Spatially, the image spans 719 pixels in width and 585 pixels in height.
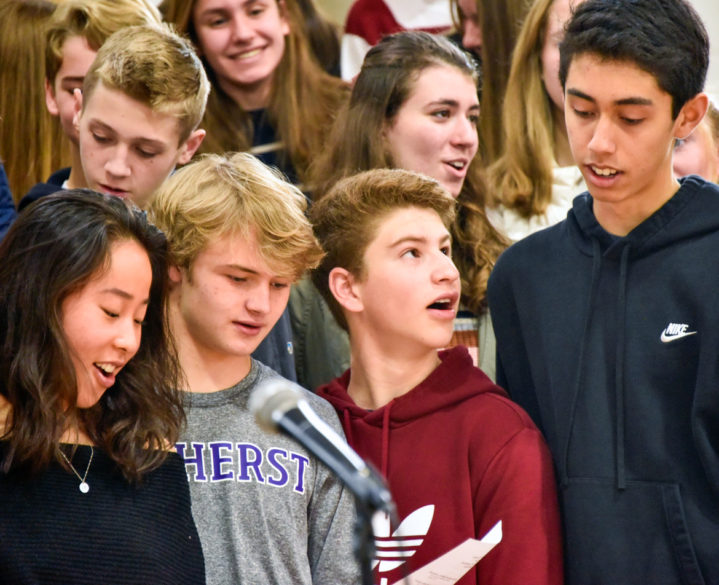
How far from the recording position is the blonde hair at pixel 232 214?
2760mm

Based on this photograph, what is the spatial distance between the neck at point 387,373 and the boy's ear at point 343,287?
130 millimetres

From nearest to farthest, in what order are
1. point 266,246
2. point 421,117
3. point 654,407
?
1. point 654,407
2. point 266,246
3. point 421,117

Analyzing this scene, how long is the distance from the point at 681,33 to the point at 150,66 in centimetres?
141

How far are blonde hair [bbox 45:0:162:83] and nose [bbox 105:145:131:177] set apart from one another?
0.58 meters

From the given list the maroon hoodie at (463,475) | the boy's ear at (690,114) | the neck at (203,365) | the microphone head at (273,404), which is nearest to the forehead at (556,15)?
the boy's ear at (690,114)

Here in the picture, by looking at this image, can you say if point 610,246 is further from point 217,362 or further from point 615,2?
point 217,362

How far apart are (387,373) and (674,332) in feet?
2.54

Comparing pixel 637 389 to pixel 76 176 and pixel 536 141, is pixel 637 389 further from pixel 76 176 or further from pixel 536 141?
pixel 76 176

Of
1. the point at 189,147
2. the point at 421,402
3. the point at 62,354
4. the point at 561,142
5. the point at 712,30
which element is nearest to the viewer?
the point at 62,354

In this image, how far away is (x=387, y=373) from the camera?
301 cm

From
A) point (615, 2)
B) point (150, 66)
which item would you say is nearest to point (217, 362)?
point (150, 66)

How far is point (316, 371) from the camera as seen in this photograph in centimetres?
349

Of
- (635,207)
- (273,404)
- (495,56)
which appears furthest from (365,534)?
(495,56)

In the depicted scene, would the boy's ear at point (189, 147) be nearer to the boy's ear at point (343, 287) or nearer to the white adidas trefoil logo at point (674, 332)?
the boy's ear at point (343, 287)
